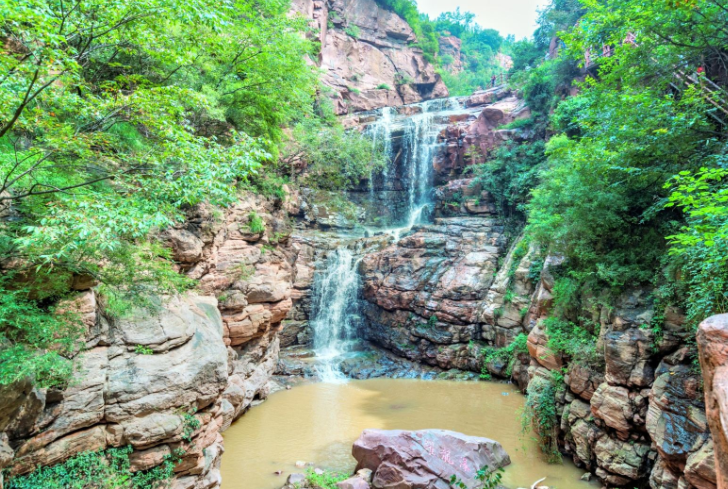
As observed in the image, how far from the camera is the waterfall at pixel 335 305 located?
18.0m

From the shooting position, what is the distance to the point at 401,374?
1586cm

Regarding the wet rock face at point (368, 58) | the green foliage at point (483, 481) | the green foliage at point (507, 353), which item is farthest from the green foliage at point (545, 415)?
the wet rock face at point (368, 58)

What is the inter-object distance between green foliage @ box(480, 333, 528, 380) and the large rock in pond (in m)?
5.45

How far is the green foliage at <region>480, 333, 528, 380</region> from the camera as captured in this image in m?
13.4

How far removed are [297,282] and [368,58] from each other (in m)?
23.6

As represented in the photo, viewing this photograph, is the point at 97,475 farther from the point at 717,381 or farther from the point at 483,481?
the point at 717,381

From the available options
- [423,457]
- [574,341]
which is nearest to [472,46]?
[574,341]

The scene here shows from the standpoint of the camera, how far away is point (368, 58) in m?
33.2

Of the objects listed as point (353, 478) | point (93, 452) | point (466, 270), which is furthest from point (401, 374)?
point (93, 452)

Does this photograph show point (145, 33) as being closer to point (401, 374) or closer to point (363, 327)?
point (401, 374)

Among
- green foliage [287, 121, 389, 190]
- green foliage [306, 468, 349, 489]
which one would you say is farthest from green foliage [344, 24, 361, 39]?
green foliage [306, 468, 349, 489]

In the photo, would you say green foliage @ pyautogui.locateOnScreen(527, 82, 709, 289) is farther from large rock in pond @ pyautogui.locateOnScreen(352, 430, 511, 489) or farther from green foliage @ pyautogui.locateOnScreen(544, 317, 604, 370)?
large rock in pond @ pyautogui.locateOnScreen(352, 430, 511, 489)

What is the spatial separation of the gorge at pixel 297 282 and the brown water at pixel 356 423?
9 centimetres

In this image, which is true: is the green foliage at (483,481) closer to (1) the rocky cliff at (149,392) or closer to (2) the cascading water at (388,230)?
(1) the rocky cliff at (149,392)
